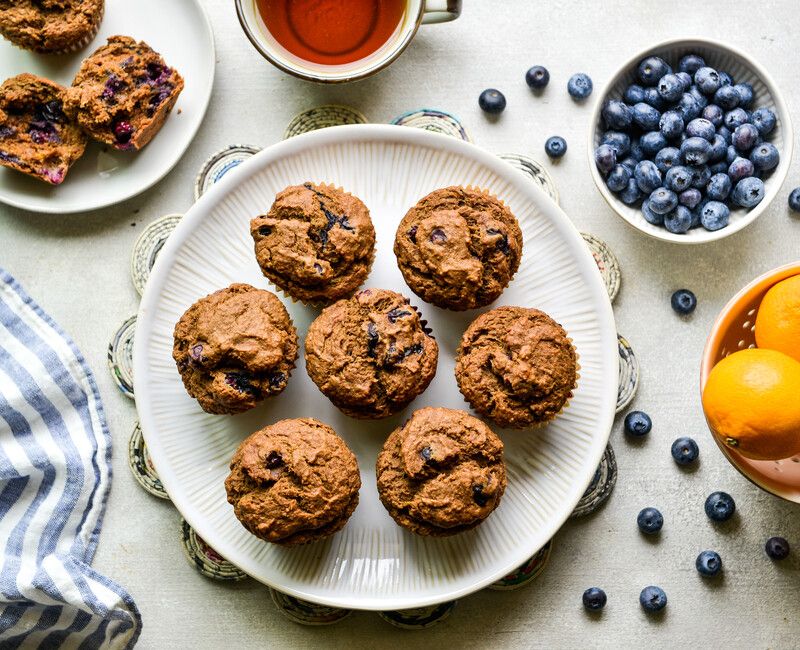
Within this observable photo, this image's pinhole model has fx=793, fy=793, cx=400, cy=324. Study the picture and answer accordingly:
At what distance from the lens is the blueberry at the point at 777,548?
2617 mm

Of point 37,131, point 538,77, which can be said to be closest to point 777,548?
point 538,77

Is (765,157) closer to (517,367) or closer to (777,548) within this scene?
(517,367)

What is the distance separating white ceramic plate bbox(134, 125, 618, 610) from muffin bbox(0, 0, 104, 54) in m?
A: 0.71

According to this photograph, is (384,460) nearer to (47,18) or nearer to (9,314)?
(9,314)

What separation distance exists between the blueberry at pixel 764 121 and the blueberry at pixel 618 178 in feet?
1.36

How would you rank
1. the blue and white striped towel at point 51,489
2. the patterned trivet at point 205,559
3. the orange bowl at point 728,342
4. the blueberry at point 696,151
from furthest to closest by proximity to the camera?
the patterned trivet at point 205,559 < the blue and white striped towel at point 51,489 < the blueberry at point 696,151 < the orange bowl at point 728,342

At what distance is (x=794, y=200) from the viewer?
263 cm

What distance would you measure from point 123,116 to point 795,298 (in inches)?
81.9

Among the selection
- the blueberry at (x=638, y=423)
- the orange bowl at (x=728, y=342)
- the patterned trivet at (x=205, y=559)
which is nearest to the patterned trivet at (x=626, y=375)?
the blueberry at (x=638, y=423)

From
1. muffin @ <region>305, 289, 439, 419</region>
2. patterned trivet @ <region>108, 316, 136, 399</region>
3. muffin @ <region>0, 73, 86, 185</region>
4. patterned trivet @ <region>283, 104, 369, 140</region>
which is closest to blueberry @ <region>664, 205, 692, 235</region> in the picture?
muffin @ <region>305, 289, 439, 419</region>

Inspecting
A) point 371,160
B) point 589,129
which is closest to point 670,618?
point 589,129

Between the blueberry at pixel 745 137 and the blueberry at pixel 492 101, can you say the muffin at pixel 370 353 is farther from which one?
the blueberry at pixel 745 137

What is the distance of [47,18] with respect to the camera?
256 centimetres

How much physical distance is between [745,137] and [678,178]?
0.25 metres
